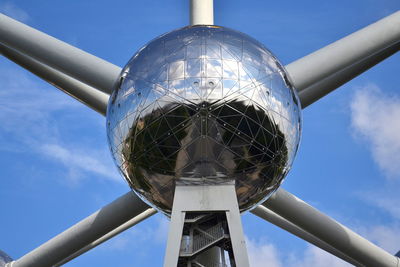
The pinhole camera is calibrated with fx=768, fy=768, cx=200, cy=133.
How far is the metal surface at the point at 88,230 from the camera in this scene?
16500mm

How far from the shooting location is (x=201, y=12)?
17.5 m

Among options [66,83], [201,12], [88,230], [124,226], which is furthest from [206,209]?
[124,226]

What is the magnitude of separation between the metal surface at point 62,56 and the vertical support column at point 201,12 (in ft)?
8.76

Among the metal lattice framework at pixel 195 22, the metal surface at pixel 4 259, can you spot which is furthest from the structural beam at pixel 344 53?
the metal surface at pixel 4 259

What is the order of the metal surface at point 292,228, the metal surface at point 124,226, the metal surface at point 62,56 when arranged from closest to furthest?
the metal surface at point 62,56 → the metal surface at point 292,228 → the metal surface at point 124,226

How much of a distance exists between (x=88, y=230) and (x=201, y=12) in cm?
A: 553

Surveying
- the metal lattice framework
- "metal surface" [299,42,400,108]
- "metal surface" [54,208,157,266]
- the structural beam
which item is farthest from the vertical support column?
"metal surface" [54,208,157,266]

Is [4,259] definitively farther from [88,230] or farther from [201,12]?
[201,12]

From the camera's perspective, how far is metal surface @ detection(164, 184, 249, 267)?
12.0m

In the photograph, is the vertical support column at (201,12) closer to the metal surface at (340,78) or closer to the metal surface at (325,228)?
the metal surface at (340,78)

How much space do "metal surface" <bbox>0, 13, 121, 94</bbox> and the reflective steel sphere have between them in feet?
7.12

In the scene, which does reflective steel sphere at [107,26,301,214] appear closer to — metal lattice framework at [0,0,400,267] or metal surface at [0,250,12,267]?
metal lattice framework at [0,0,400,267]

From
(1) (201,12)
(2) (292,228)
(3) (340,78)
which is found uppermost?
(1) (201,12)

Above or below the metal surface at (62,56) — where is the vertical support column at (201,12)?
above
